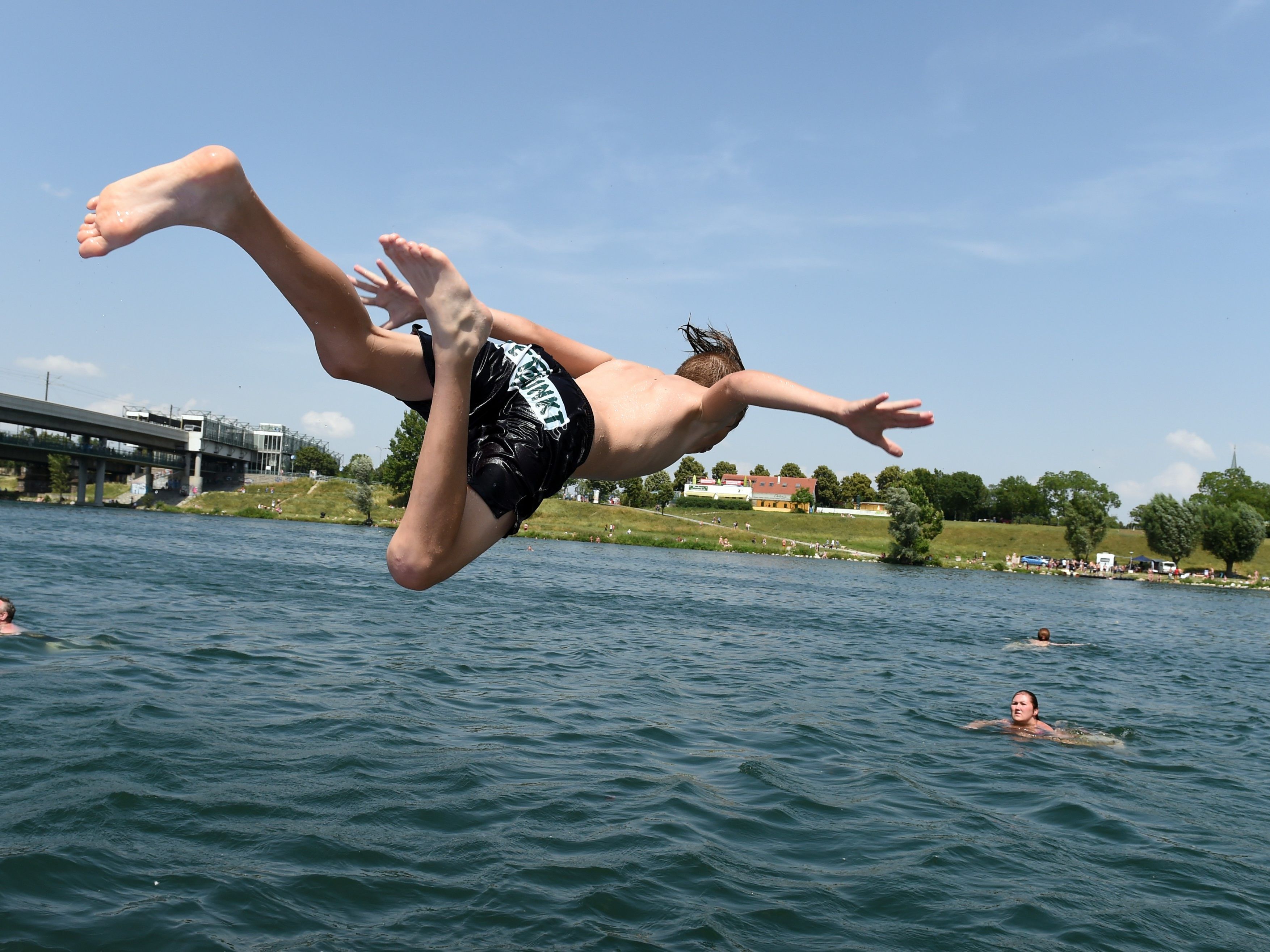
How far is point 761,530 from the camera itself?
326ft

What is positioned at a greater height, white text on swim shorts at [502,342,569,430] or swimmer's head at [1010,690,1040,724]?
white text on swim shorts at [502,342,569,430]

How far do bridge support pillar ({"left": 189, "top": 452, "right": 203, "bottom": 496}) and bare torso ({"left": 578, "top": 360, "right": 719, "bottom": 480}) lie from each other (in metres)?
96.8

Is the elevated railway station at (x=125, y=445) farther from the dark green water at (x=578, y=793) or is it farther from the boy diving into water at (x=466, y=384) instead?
the boy diving into water at (x=466, y=384)

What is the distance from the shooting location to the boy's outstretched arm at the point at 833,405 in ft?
14.5

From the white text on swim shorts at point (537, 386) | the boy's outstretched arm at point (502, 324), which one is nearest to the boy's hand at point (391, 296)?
the boy's outstretched arm at point (502, 324)

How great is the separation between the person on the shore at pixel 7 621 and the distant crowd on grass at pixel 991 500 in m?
7.52

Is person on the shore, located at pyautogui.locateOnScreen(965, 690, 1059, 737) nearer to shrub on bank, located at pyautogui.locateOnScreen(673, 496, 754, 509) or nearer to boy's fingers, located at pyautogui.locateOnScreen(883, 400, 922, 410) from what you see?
boy's fingers, located at pyautogui.locateOnScreen(883, 400, 922, 410)

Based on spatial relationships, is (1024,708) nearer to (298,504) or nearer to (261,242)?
(261,242)

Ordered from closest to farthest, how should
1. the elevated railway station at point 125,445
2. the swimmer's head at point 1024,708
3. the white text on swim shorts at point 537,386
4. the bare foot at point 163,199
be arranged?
the bare foot at point 163,199 < the white text on swim shorts at point 537,386 < the swimmer's head at point 1024,708 < the elevated railway station at point 125,445

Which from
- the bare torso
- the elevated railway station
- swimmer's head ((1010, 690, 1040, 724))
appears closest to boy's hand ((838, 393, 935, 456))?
the bare torso

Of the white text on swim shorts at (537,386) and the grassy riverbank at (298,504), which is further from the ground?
the white text on swim shorts at (537,386)

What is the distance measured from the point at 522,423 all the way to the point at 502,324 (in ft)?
3.66

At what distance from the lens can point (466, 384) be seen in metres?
3.80

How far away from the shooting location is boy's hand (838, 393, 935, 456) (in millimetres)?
Result: 4402
